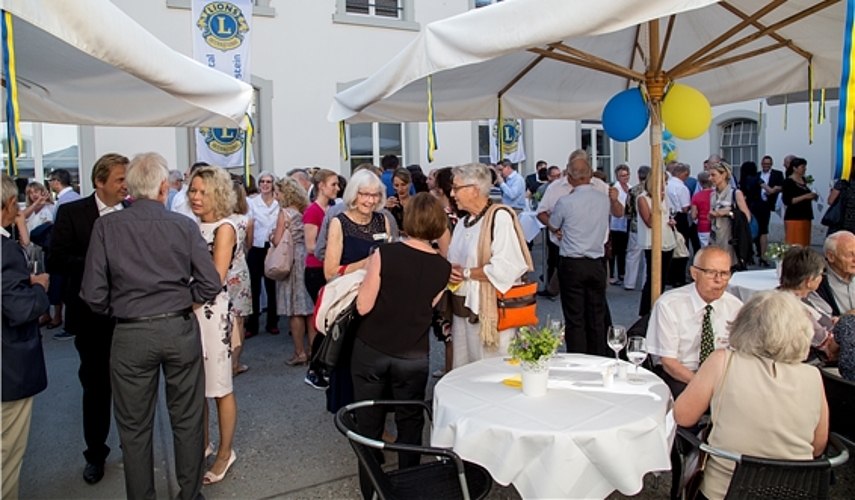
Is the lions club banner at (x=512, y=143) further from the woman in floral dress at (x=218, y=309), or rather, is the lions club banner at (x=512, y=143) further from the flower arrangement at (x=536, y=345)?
the flower arrangement at (x=536, y=345)

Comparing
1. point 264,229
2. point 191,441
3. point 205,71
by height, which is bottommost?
point 191,441

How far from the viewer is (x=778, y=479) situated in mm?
2447

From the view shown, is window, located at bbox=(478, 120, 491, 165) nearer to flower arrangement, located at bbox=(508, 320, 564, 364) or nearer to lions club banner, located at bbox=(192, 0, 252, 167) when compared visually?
lions club banner, located at bbox=(192, 0, 252, 167)

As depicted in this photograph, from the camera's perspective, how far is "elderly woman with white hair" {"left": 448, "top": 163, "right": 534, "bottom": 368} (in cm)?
405

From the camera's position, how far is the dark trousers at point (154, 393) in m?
3.11

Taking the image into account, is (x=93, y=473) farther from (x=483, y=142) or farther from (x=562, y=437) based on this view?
(x=483, y=142)

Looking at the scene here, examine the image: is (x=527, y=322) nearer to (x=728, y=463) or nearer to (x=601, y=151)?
(x=728, y=463)

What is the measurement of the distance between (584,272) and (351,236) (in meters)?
2.25

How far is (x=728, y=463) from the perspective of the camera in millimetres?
2594

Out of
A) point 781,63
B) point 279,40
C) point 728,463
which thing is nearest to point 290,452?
point 728,463

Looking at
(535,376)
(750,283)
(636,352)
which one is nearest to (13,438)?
(535,376)

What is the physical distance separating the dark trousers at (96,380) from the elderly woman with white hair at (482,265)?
2.01 meters

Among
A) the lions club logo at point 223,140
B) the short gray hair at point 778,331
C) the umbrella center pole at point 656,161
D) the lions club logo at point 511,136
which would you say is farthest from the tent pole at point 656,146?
the lions club logo at point 511,136

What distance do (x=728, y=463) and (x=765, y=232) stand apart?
34.6ft
